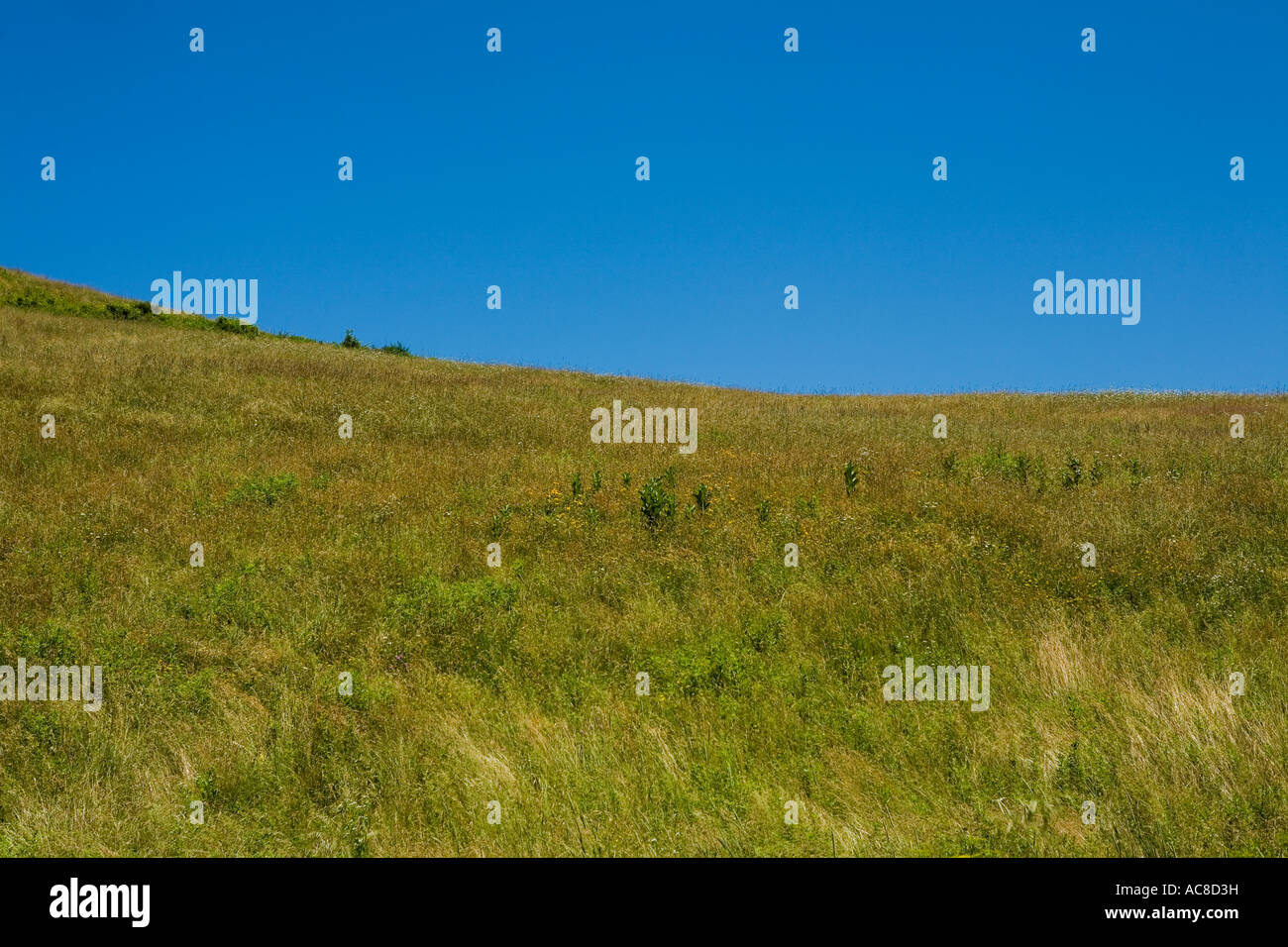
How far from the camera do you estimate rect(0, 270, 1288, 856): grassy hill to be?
17.3ft

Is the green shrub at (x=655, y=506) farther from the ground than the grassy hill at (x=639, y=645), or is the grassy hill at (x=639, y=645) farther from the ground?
the green shrub at (x=655, y=506)

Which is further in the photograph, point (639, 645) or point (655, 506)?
point (655, 506)

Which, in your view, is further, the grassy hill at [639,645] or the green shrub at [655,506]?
the green shrub at [655,506]

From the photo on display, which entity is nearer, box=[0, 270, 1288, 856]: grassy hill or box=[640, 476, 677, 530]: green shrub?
box=[0, 270, 1288, 856]: grassy hill

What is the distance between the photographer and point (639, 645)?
796 centimetres

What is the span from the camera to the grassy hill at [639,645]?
5273 mm

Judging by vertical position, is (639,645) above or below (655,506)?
below

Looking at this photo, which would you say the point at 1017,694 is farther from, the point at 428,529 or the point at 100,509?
the point at 100,509

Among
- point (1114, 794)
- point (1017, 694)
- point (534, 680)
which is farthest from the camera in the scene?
point (534, 680)
